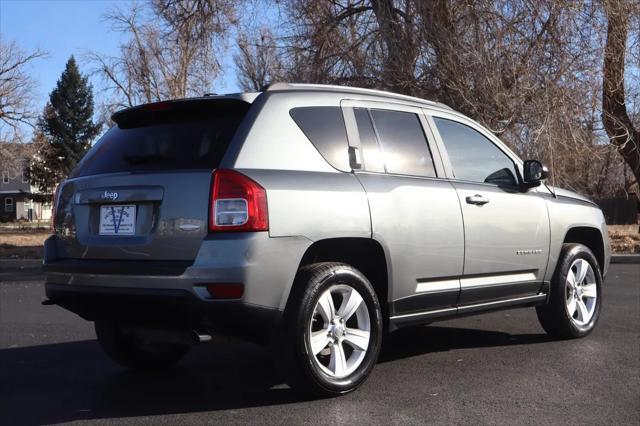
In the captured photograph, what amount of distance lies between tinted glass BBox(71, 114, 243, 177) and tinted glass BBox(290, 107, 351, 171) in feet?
1.40

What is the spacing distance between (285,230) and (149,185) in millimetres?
837

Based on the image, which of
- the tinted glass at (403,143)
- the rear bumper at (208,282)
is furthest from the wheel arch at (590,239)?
the rear bumper at (208,282)

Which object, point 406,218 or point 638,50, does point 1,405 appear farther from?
point 638,50

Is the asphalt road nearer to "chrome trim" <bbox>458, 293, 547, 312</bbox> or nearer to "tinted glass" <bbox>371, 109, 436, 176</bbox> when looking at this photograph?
"chrome trim" <bbox>458, 293, 547, 312</bbox>

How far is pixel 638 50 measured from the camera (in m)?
15.5

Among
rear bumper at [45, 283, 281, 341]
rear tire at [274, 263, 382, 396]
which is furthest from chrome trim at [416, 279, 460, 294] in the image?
rear bumper at [45, 283, 281, 341]

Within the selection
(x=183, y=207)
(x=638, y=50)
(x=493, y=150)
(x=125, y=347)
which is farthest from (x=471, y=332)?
(x=638, y=50)

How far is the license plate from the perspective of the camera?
14.5 ft

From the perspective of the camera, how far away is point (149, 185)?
4406mm

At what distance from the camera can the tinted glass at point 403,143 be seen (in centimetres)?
521

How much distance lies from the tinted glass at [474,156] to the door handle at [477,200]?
0.65 feet

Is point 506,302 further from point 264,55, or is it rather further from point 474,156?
point 264,55

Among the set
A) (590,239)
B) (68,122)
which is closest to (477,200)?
(590,239)

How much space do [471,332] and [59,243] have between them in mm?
3798
